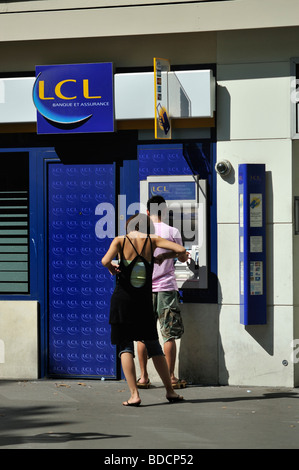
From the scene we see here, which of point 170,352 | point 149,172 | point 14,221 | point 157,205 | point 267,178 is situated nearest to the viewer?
point 170,352

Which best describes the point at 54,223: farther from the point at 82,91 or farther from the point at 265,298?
the point at 265,298

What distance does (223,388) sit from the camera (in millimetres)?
9602

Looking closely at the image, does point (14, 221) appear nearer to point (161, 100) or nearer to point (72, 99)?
point (72, 99)

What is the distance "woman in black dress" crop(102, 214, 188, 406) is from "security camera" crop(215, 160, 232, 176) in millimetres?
1480

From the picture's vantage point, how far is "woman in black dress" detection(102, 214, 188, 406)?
8438mm

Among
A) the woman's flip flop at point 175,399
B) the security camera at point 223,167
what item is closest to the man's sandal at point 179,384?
the woman's flip flop at point 175,399

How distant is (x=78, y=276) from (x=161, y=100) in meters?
2.17

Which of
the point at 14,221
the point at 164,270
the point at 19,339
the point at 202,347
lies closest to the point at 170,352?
the point at 202,347

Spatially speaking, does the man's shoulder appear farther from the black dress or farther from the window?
the window

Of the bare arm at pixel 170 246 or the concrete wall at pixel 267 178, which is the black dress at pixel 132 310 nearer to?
the bare arm at pixel 170 246

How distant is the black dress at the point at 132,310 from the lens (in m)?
8.43

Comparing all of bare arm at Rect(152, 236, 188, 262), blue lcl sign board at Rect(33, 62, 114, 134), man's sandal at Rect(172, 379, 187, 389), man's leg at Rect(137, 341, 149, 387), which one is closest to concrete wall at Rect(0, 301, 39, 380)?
man's leg at Rect(137, 341, 149, 387)

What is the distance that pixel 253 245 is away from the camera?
9562mm
